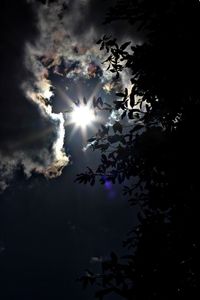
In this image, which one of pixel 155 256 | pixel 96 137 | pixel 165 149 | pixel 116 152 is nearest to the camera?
pixel 155 256

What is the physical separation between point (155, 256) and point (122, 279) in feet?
2.01

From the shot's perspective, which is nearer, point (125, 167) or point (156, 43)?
point (156, 43)

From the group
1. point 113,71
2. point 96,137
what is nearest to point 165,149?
point 96,137

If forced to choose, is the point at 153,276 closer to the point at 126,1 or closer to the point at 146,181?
the point at 146,181

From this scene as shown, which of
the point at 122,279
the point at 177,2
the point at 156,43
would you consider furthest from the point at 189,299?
the point at 177,2

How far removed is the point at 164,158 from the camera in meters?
5.29

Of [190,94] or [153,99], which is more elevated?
[153,99]

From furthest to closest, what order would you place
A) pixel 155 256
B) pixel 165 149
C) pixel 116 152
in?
pixel 116 152 → pixel 165 149 → pixel 155 256

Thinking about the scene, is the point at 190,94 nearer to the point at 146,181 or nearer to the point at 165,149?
the point at 165,149

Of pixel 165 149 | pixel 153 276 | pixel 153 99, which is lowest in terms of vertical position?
pixel 153 276

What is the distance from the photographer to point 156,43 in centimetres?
522

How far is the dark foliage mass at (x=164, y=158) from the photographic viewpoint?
4867mm

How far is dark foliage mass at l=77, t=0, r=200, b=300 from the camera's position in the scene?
487 cm

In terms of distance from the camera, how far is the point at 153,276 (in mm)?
4867
